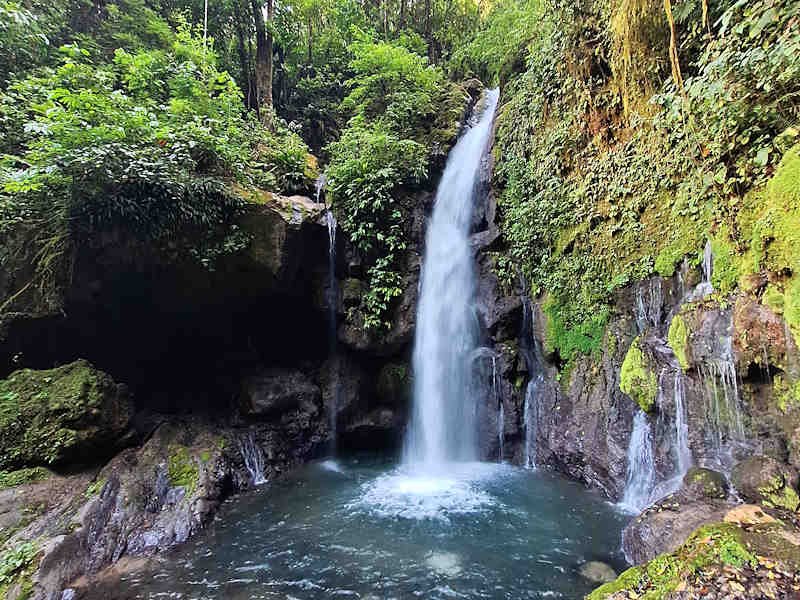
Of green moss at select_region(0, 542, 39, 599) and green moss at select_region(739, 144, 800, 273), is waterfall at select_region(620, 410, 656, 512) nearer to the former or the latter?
green moss at select_region(739, 144, 800, 273)

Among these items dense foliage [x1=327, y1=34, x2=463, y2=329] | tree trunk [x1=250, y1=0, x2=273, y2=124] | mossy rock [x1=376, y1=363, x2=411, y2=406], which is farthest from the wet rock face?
tree trunk [x1=250, y1=0, x2=273, y2=124]

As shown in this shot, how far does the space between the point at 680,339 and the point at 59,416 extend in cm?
870

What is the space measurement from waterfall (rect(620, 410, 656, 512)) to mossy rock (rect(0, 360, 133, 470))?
26.0 feet

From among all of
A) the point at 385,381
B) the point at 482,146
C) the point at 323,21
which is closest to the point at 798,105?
the point at 482,146

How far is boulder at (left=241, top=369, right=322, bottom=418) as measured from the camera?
849 centimetres

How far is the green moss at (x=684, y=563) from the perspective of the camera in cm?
282

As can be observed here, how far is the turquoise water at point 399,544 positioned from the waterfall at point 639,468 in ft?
1.17

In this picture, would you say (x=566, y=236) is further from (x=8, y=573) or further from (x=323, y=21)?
(x=323, y=21)

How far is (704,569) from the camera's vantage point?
9.23 feet

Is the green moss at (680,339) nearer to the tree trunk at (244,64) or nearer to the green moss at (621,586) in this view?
the green moss at (621,586)

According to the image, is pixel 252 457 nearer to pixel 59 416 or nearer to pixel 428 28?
pixel 59 416

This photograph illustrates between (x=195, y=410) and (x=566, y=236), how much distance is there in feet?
27.4

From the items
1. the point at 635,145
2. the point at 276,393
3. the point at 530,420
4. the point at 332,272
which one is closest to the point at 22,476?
the point at 276,393

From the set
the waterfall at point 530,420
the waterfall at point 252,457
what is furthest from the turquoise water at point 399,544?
the waterfall at point 530,420
